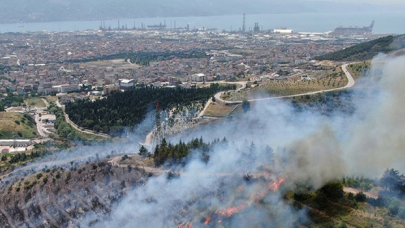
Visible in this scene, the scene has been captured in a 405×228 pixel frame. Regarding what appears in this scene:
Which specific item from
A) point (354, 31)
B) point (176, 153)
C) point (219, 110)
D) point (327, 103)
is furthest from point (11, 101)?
point (354, 31)

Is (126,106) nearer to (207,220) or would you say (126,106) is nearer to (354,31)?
(207,220)

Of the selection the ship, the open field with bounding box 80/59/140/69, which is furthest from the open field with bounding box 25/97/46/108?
the ship

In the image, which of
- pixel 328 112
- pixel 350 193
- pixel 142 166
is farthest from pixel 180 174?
pixel 328 112

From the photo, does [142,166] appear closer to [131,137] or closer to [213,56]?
[131,137]

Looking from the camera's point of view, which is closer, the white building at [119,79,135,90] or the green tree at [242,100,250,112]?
the green tree at [242,100,250,112]

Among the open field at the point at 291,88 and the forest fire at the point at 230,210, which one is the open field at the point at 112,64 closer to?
the open field at the point at 291,88

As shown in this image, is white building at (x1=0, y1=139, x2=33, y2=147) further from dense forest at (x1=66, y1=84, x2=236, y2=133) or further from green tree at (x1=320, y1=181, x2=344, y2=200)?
green tree at (x1=320, y1=181, x2=344, y2=200)
